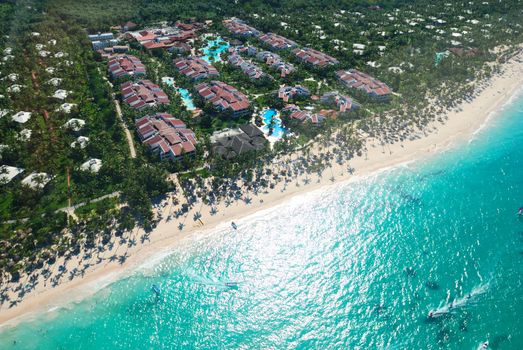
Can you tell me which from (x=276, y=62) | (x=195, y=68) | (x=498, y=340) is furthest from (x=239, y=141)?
(x=498, y=340)

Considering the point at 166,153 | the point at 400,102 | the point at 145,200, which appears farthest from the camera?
the point at 400,102

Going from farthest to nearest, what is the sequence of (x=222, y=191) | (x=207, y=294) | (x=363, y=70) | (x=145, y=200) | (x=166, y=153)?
1. (x=363, y=70)
2. (x=166, y=153)
3. (x=222, y=191)
4. (x=145, y=200)
5. (x=207, y=294)

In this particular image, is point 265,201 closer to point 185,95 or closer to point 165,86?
point 185,95

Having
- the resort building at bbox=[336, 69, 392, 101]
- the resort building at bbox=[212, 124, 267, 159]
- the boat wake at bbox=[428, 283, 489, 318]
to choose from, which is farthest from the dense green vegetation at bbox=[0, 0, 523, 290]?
the boat wake at bbox=[428, 283, 489, 318]

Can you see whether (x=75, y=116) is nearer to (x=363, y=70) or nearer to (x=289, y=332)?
(x=289, y=332)

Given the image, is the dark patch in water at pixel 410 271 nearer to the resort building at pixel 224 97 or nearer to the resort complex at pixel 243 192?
the resort complex at pixel 243 192

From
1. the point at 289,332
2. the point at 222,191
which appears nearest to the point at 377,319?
the point at 289,332

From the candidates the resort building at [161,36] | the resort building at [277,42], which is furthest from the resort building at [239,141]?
the resort building at [161,36]
